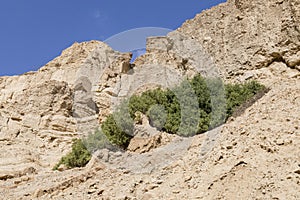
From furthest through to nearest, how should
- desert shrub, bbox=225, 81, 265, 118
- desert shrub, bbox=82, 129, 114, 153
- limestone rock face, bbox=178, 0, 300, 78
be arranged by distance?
limestone rock face, bbox=178, 0, 300, 78
desert shrub, bbox=225, 81, 265, 118
desert shrub, bbox=82, 129, 114, 153

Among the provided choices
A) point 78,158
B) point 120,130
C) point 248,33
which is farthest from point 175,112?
point 248,33

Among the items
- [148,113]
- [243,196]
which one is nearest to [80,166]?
[148,113]

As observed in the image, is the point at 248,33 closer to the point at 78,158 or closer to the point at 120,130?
the point at 120,130

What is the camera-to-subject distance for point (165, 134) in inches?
580

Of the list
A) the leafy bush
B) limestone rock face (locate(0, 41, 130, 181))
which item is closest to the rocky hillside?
limestone rock face (locate(0, 41, 130, 181))

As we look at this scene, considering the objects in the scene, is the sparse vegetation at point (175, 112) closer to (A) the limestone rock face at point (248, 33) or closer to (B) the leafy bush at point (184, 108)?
(B) the leafy bush at point (184, 108)

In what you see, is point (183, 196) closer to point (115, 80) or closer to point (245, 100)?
point (245, 100)

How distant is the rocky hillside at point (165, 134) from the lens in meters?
10.1

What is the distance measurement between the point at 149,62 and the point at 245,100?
8210 millimetres

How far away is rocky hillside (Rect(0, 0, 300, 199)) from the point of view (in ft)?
33.0

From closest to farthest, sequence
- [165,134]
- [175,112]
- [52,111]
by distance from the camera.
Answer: [165,134] < [175,112] < [52,111]

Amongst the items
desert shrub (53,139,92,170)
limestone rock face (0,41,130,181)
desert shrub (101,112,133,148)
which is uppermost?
limestone rock face (0,41,130,181)

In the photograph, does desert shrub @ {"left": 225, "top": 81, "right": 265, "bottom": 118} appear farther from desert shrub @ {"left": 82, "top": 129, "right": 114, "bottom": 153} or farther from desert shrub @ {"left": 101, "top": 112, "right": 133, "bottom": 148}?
desert shrub @ {"left": 82, "top": 129, "right": 114, "bottom": 153}

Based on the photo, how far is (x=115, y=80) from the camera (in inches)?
906
